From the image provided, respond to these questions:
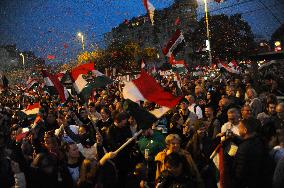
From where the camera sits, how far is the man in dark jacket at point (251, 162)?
17.1 ft

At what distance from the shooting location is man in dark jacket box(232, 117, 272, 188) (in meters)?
5.21

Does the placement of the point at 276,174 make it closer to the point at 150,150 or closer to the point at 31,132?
the point at 150,150

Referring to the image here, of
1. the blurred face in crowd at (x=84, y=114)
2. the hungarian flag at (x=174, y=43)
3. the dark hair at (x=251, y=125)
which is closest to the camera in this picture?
the dark hair at (x=251, y=125)

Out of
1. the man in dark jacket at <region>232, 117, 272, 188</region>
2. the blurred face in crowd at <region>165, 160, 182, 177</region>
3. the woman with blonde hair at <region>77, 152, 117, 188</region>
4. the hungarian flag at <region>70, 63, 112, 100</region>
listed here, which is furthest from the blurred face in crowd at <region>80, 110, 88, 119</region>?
the blurred face in crowd at <region>165, 160, 182, 177</region>

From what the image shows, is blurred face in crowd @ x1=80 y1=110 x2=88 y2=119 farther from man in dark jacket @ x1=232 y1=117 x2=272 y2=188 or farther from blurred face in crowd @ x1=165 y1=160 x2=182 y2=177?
blurred face in crowd @ x1=165 y1=160 x2=182 y2=177

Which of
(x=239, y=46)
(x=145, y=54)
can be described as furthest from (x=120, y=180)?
(x=145, y=54)

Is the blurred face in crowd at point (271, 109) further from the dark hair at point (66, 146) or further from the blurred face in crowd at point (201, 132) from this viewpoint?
the dark hair at point (66, 146)

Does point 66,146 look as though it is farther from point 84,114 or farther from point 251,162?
point 84,114

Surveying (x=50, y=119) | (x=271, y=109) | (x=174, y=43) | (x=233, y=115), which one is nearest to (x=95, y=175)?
(x=233, y=115)

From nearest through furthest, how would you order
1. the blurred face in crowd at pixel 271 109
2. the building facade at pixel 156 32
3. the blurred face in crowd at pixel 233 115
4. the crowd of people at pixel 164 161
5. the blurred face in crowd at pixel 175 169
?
the blurred face in crowd at pixel 175 169
the crowd of people at pixel 164 161
the blurred face in crowd at pixel 233 115
the blurred face in crowd at pixel 271 109
the building facade at pixel 156 32

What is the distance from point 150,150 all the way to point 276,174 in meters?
2.51

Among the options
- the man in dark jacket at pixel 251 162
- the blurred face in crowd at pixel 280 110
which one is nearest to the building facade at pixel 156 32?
the blurred face in crowd at pixel 280 110

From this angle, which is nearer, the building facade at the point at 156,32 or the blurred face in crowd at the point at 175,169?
the blurred face in crowd at the point at 175,169

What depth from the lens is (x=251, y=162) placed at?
522 cm
